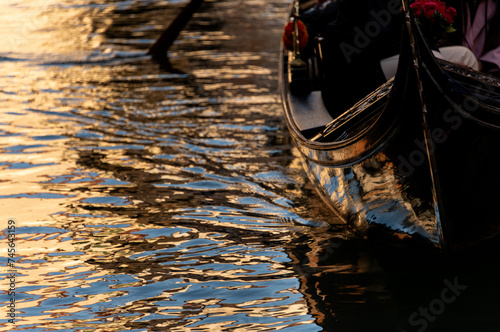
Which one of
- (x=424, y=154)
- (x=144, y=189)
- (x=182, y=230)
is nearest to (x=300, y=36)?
(x=144, y=189)

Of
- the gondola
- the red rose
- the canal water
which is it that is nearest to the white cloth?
the gondola

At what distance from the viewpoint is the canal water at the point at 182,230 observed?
2637 millimetres

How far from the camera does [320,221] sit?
11.5 feet

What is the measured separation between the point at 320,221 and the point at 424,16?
1154 mm

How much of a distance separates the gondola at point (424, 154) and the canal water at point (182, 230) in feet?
0.84

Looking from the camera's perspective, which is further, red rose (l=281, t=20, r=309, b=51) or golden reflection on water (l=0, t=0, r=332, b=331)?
red rose (l=281, t=20, r=309, b=51)

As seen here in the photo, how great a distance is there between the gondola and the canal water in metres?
0.26

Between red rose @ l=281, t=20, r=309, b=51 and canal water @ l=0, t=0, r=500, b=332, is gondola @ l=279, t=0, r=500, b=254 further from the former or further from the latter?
red rose @ l=281, t=20, r=309, b=51

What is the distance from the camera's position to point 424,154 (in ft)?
8.41

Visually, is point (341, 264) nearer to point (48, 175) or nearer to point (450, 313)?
point (450, 313)

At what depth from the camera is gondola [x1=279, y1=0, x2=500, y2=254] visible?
251 cm

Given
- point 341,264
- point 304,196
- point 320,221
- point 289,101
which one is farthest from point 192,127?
point 341,264

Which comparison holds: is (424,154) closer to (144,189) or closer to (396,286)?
(396,286)

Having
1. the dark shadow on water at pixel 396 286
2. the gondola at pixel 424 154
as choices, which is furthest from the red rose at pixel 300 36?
the dark shadow on water at pixel 396 286
